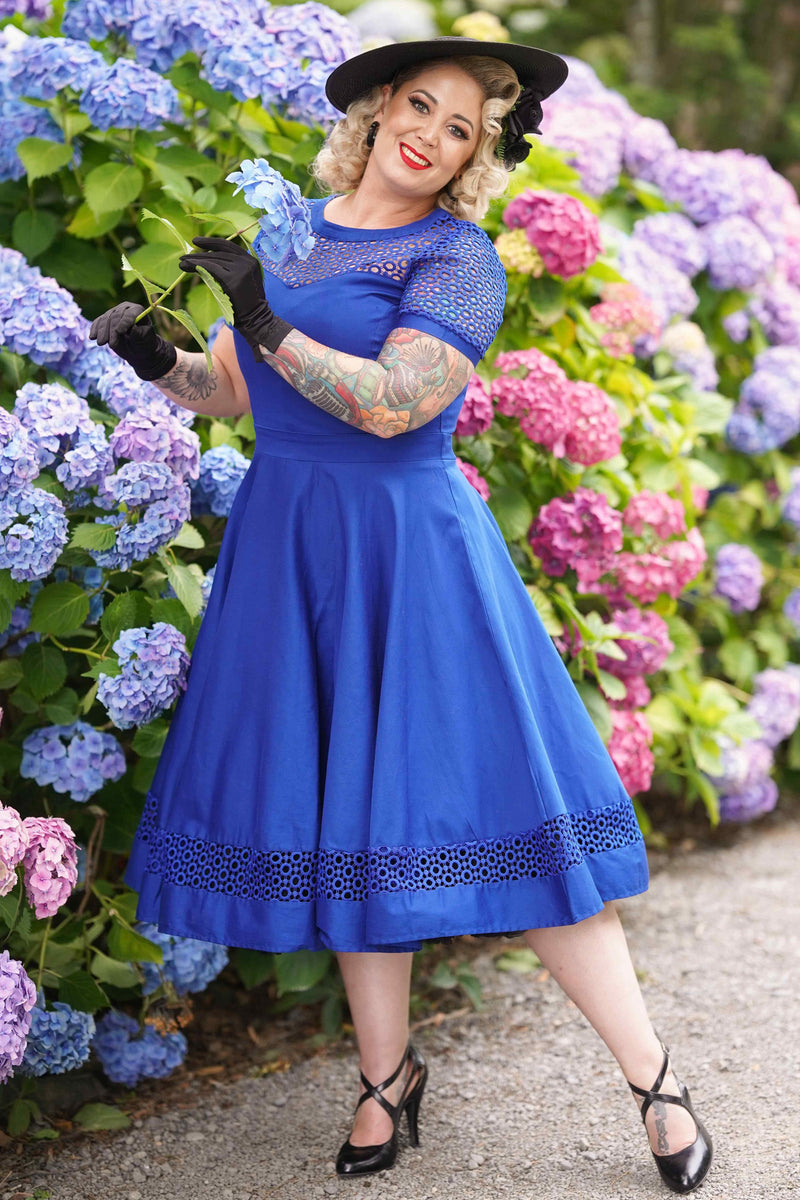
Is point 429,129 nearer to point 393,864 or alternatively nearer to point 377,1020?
point 393,864

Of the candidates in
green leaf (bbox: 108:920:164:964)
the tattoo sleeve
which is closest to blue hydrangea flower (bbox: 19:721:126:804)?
green leaf (bbox: 108:920:164:964)

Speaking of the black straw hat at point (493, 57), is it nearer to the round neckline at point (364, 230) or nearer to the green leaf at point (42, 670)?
the round neckline at point (364, 230)

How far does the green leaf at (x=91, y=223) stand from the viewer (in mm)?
→ 2545

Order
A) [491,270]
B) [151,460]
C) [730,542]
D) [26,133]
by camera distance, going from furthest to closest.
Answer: [730,542]
[26,133]
[151,460]
[491,270]

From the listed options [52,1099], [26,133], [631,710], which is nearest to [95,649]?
[52,1099]

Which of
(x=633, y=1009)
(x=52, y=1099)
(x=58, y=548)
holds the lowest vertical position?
(x=52, y=1099)

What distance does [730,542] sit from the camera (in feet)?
12.6

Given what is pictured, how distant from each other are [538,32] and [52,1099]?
6.05 metres

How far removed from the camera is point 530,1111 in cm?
239

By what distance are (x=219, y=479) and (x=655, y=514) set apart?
1065 millimetres

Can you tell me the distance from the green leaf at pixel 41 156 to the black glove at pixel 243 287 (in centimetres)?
85

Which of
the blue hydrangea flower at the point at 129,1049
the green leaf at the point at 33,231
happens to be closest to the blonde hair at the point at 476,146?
the green leaf at the point at 33,231

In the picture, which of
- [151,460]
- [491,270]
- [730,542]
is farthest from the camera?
[730,542]

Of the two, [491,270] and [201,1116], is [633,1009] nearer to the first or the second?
[201,1116]
